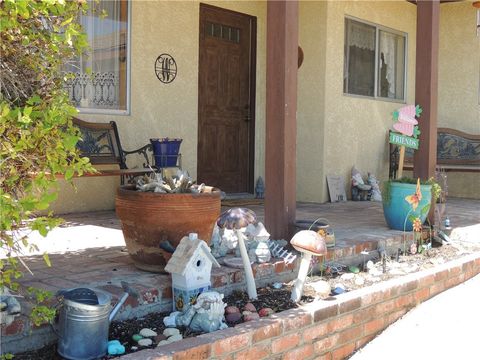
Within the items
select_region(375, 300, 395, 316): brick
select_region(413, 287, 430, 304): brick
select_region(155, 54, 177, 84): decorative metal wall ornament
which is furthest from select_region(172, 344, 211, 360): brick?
select_region(155, 54, 177, 84): decorative metal wall ornament

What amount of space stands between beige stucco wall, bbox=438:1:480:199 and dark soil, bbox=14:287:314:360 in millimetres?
6871

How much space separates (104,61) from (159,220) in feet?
11.5

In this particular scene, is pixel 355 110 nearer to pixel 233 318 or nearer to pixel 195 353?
pixel 233 318

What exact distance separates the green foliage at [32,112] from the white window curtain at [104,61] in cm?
386

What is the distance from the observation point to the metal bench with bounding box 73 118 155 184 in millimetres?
5727

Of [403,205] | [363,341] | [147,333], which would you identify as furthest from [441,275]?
[147,333]

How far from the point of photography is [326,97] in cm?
756

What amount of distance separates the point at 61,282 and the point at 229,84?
4985mm

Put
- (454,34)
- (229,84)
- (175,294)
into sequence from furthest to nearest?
(454,34) → (229,84) → (175,294)

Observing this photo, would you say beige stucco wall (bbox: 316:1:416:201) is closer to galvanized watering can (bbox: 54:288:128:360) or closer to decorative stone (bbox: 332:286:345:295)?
decorative stone (bbox: 332:286:345:295)

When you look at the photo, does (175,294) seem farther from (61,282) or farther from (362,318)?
(362,318)

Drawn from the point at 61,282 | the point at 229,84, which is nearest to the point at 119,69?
the point at 229,84

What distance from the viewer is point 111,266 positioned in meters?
3.42

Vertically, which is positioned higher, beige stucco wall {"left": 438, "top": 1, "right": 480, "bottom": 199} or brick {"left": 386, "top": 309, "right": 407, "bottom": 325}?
beige stucco wall {"left": 438, "top": 1, "right": 480, "bottom": 199}
